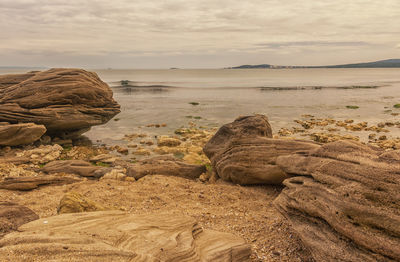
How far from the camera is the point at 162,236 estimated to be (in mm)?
5680

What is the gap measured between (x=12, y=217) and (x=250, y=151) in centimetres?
811

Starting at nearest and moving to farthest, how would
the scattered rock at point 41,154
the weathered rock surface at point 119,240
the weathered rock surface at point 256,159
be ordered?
1. the weathered rock surface at point 119,240
2. the weathered rock surface at point 256,159
3. the scattered rock at point 41,154

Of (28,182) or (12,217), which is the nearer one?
(12,217)

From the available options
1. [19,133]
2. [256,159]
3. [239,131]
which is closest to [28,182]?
[19,133]

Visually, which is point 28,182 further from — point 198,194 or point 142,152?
point 142,152

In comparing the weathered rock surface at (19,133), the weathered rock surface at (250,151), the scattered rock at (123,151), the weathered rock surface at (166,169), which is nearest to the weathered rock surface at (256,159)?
the weathered rock surface at (250,151)

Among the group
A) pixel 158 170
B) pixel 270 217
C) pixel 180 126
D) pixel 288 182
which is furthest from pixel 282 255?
pixel 180 126

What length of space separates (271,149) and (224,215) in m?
4.03

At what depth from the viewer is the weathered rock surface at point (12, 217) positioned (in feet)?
19.9

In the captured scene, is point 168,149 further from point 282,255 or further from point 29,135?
point 282,255

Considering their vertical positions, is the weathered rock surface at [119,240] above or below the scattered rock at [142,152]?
above

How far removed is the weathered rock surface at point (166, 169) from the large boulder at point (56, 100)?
30.7 feet

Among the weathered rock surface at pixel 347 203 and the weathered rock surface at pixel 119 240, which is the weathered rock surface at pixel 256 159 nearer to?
the weathered rock surface at pixel 347 203

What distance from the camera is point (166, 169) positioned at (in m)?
13.9
